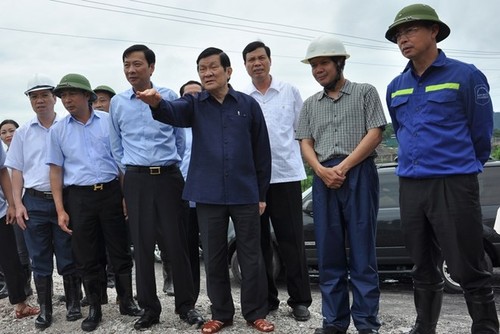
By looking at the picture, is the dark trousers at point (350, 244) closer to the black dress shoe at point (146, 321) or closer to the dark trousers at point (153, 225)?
the dark trousers at point (153, 225)

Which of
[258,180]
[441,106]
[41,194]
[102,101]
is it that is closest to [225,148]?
[258,180]

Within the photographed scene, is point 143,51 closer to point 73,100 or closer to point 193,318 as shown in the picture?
point 73,100

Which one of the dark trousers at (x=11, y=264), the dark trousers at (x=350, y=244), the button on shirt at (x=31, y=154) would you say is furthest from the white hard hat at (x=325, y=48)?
the dark trousers at (x=11, y=264)

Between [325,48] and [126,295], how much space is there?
2.78 meters

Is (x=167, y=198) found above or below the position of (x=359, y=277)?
above

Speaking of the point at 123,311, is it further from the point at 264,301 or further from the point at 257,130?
the point at 257,130

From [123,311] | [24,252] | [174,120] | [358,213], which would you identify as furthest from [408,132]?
[24,252]

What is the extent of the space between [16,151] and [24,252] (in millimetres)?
1939

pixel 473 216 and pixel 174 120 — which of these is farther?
pixel 174 120

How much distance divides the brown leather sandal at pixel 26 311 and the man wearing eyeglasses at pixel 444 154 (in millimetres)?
3714

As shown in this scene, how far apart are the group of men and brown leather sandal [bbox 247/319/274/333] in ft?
0.05


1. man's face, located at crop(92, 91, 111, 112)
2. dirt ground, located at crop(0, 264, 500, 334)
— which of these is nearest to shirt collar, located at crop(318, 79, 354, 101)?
dirt ground, located at crop(0, 264, 500, 334)

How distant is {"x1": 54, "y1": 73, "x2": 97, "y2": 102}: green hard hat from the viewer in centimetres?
408

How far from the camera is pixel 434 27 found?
309cm
